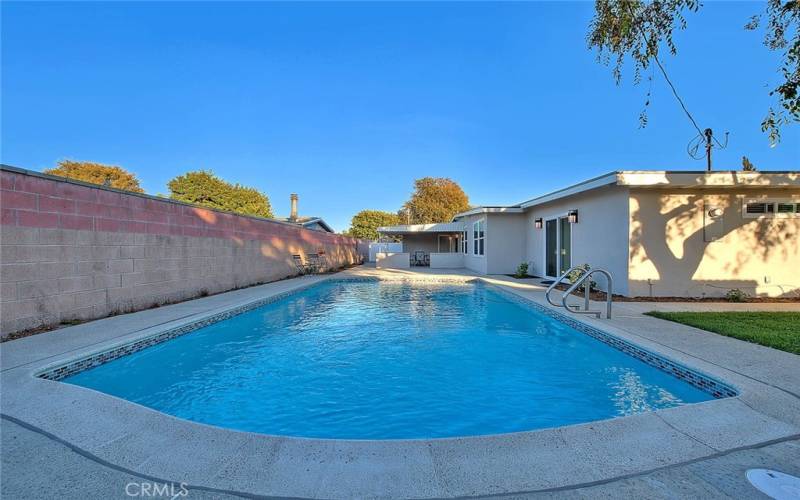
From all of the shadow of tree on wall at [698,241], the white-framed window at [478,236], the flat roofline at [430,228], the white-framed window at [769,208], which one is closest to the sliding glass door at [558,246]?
the shadow of tree on wall at [698,241]

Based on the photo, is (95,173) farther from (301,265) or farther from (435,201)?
(435,201)

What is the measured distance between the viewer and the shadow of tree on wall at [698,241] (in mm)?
8688

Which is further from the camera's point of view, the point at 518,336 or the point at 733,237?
the point at 733,237

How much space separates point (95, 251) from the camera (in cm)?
618

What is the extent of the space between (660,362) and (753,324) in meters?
2.85

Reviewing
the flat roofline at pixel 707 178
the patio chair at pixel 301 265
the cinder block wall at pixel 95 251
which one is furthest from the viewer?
the patio chair at pixel 301 265

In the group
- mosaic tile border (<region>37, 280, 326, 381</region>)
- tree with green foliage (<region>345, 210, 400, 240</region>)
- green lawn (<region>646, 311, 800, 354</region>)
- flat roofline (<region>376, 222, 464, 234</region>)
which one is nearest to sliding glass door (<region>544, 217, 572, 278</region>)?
green lawn (<region>646, 311, 800, 354</region>)

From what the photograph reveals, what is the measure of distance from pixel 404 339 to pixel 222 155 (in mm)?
25379

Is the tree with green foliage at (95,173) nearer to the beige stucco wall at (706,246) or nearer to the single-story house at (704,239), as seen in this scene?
the single-story house at (704,239)

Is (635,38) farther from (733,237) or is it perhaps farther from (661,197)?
(733,237)

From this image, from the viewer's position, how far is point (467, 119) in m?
22.3

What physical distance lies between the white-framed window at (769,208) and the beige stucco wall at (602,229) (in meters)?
2.69

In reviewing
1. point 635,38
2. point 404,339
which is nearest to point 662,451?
point 404,339

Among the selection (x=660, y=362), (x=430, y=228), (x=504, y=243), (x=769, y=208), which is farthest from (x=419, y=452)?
(x=430, y=228)
